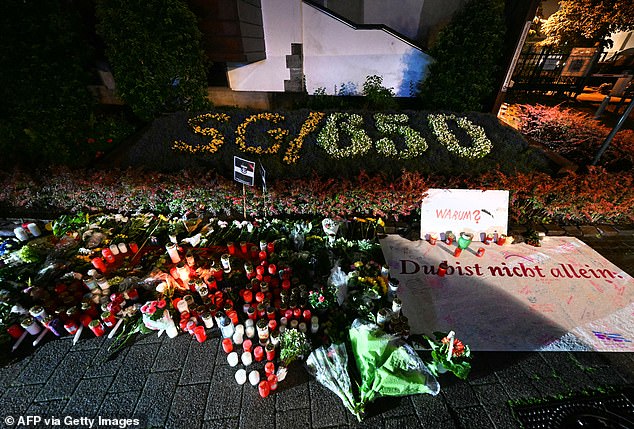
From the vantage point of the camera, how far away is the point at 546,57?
37.3 feet

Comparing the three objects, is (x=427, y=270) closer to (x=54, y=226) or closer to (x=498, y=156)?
(x=498, y=156)

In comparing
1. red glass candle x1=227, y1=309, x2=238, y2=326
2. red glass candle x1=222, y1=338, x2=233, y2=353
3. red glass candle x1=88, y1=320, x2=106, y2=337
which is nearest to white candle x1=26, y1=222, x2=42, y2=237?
red glass candle x1=88, y1=320, x2=106, y2=337

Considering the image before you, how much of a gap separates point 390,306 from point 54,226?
600 cm

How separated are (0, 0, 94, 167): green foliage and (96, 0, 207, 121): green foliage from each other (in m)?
0.89

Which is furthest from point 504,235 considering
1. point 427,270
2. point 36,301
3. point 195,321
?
point 36,301

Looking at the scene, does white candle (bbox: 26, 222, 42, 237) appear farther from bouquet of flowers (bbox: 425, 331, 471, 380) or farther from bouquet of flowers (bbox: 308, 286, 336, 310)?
bouquet of flowers (bbox: 425, 331, 471, 380)

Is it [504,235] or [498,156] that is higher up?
[498,156]

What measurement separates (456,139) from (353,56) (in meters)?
4.71

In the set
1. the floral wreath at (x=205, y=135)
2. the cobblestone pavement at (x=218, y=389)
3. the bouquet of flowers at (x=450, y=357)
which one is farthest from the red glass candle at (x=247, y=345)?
the floral wreath at (x=205, y=135)

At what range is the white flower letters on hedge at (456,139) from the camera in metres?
6.29

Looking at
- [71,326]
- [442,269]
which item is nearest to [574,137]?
[442,269]

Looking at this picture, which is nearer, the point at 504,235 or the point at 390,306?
the point at 390,306

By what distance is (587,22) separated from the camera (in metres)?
11.3

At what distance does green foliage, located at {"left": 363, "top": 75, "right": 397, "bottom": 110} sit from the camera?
863 centimetres
